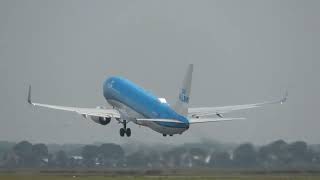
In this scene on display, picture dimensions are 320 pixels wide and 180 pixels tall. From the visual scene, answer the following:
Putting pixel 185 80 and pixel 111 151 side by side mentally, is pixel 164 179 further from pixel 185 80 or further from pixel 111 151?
pixel 111 151

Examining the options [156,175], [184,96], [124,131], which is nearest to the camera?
[156,175]

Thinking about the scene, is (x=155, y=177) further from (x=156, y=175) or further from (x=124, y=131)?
(x=124, y=131)

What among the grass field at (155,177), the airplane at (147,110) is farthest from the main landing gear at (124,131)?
the grass field at (155,177)

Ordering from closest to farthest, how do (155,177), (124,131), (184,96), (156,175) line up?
1. (155,177)
2. (156,175)
3. (184,96)
4. (124,131)

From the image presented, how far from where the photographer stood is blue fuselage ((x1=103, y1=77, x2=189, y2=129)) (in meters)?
131

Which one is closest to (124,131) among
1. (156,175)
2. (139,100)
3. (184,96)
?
(139,100)

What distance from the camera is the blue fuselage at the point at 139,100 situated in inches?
5143

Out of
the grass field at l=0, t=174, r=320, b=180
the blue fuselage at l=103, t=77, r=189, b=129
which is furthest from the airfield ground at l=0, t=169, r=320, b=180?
the blue fuselage at l=103, t=77, r=189, b=129

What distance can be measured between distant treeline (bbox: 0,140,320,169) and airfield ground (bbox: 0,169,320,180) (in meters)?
4.97

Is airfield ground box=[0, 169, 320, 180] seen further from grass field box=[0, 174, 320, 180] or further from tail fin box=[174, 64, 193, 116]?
tail fin box=[174, 64, 193, 116]

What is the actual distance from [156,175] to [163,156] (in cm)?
1449

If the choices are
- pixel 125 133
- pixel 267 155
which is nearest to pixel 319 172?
pixel 267 155

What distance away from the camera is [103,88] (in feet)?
490

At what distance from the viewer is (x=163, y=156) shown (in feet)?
461
